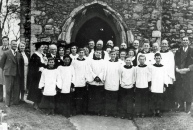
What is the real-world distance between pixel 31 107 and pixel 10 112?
0.69 metres

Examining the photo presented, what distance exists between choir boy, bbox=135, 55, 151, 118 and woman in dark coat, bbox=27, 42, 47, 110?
2.33 m

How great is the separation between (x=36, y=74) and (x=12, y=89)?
730 millimetres

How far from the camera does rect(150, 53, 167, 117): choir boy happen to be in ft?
21.6

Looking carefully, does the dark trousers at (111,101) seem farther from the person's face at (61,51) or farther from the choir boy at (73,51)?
the person's face at (61,51)

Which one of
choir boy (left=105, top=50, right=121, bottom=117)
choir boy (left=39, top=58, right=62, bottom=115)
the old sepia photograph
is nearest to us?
the old sepia photograph

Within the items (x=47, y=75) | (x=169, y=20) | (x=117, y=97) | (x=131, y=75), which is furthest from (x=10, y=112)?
(x=169, y=20)

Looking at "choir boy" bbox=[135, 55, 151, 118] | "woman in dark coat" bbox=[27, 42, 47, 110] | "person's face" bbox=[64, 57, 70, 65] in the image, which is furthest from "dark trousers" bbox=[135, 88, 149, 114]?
"woman in dark coat" bbox=[27, 42, 47, 110]

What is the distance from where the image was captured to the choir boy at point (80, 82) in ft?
22.2

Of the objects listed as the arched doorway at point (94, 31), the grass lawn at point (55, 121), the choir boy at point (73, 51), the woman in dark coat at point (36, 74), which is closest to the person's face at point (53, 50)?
the woman in dark coat at point (36, 74)

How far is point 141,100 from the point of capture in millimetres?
6641

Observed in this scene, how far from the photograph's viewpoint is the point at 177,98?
7055mm

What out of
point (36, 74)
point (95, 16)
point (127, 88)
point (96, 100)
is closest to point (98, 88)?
point (96, 100)

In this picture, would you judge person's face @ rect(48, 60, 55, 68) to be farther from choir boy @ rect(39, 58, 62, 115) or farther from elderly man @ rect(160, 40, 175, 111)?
elderly man @ rect(160, 40, 175, 111)

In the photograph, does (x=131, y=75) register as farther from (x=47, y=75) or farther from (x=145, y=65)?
(x=47, y=75)
